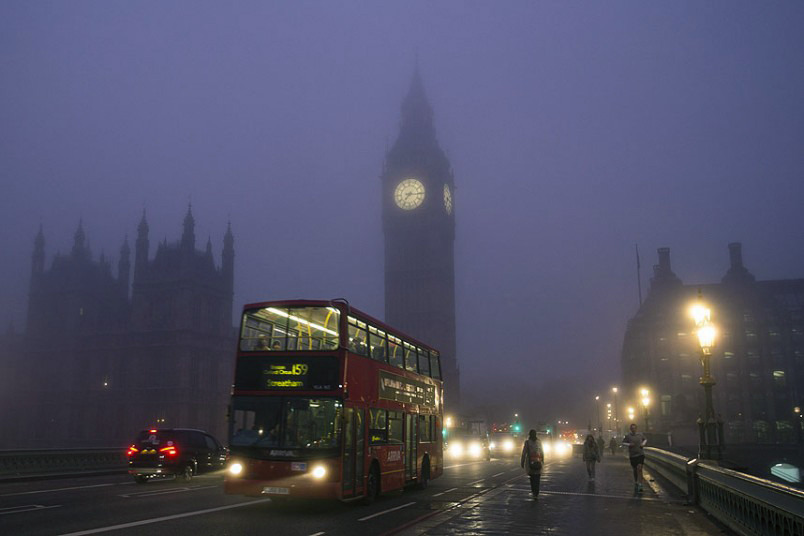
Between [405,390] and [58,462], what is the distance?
1619 centimetres

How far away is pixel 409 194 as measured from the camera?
147 m

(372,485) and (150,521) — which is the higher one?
(372,485)

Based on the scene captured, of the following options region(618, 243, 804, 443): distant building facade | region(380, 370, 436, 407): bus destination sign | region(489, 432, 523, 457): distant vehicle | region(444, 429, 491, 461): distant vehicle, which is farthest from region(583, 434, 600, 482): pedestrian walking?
region(618, 243, 804, 443): distant building facade

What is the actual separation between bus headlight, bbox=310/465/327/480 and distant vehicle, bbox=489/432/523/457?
41.3 metres

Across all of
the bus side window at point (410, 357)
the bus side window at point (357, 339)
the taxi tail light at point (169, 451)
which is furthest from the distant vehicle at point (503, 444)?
the bus side window at point (357, 339)

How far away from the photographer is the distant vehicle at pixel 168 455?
2228cm

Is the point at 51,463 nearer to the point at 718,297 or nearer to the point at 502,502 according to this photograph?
the point at 502,502

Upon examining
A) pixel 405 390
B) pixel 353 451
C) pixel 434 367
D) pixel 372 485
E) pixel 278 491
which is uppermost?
pixel 434 367

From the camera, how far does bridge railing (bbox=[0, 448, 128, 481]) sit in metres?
24.8

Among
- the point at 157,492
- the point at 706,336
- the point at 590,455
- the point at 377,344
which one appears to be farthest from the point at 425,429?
the point at 706,336

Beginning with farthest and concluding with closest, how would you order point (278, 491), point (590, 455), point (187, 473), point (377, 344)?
point (590, 455)
point (187, 473)
point (377, 344)
point (278, 491)

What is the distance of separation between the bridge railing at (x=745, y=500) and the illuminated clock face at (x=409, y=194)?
425 feet

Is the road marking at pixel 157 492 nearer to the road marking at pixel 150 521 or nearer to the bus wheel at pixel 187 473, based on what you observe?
the bus wheel at pixel 187 473

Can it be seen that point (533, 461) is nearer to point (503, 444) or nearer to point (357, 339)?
point (357, 339)
